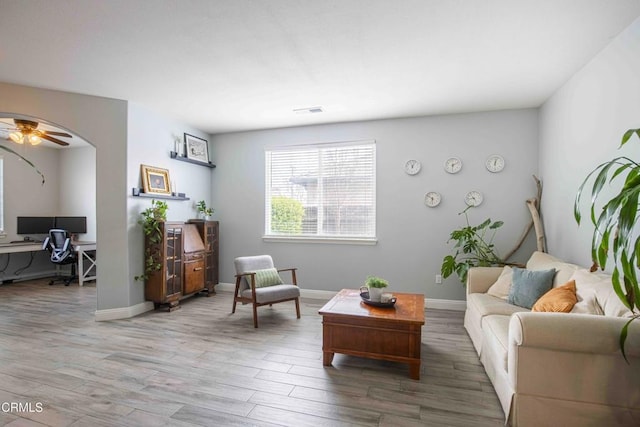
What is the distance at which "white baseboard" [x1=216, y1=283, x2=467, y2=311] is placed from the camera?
436 centimetres

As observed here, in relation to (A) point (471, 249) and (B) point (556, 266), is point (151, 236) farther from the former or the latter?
(B) point (556, 266)

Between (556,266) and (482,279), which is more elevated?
(556,266)

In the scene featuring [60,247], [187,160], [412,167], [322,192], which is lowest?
[60,247]

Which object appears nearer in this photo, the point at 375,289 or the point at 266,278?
the point at 375,289

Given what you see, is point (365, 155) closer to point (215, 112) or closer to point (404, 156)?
point (404, 156)

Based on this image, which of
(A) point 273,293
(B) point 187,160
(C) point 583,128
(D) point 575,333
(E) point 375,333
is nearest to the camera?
(D) point 575,333

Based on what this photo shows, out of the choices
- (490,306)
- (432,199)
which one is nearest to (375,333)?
(490,306)

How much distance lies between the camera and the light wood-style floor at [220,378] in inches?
82.0

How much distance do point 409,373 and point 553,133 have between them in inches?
123

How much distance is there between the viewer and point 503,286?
10.5ft

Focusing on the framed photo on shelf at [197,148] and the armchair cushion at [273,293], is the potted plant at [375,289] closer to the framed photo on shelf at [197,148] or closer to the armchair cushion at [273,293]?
the armchair cushion at [273,293]

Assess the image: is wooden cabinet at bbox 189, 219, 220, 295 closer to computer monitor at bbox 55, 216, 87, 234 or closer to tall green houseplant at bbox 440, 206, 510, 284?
computer monitor at bbox 55, 216, 87, 234

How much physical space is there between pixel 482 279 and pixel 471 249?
0.77 m

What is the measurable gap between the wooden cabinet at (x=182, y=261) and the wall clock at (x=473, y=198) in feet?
12.5
